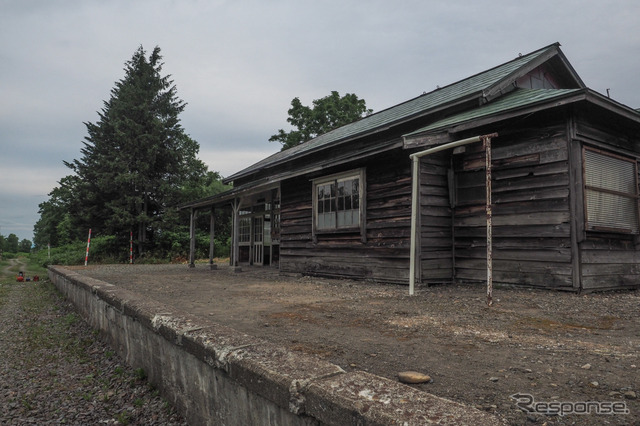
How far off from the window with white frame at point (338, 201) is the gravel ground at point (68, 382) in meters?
5.23

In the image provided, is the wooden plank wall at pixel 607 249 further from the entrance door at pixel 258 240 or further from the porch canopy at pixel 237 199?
the entrance door at pixel 258 240

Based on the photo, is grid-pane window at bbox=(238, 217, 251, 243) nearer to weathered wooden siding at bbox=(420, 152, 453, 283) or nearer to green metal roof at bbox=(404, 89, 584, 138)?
weathered wooden siding at bbox=(420, 152, 453, 283)

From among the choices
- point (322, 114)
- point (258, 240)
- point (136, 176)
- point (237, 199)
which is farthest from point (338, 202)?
point (322, 114)

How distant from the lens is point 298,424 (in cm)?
155

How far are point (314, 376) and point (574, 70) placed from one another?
417 inches

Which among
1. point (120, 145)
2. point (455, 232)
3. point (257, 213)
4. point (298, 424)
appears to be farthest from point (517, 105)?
point (120, 145)

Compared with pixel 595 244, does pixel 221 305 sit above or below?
below

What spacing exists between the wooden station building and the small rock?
3.01 metres

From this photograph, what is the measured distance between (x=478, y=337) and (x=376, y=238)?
4568 mm

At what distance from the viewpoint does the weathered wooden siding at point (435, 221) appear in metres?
6.86

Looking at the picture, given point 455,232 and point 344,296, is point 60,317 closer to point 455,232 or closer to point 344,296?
point 344,296

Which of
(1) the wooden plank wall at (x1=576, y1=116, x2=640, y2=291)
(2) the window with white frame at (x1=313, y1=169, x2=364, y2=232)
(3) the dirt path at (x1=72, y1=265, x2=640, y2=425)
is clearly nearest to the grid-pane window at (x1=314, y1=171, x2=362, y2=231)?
(2) the window with white frame at (x1=313, y1=169, x2=364, y2=232)

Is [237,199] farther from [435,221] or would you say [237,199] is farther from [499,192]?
[499,192]

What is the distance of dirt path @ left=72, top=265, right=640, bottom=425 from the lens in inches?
79.2
